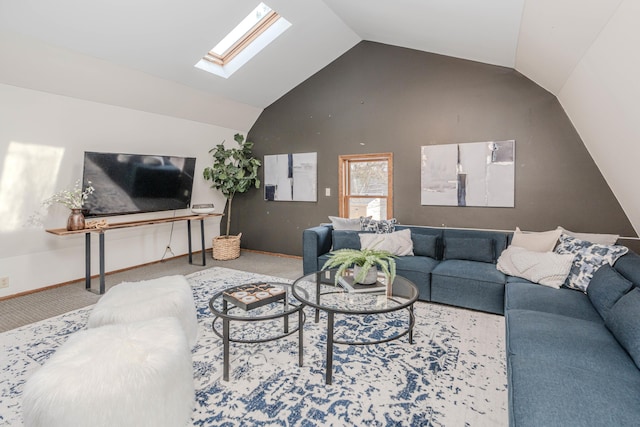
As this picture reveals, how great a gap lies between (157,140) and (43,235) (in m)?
1.88

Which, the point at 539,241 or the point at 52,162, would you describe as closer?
the point at 539,241

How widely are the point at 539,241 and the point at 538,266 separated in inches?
16.9

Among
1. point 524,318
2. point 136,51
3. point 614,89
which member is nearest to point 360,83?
point 136,51

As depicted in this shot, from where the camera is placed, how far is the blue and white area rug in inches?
72.4

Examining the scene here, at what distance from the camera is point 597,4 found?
1.88 meters

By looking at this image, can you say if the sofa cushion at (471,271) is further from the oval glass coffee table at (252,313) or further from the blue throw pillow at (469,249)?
the oval glass coffee table at (252,313)

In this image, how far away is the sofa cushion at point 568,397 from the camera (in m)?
1.25

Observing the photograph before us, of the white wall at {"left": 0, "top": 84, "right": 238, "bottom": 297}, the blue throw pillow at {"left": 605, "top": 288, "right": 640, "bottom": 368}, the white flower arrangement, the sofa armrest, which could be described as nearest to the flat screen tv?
the white flower arrangement

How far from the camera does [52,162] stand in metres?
3.84

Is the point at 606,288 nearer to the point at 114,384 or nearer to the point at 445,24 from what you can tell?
the point at 445,24

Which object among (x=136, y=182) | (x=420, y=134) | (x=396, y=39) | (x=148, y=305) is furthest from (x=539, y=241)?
(x=136, y=182)

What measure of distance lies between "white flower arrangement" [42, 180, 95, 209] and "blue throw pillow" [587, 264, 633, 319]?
4940 millimetres

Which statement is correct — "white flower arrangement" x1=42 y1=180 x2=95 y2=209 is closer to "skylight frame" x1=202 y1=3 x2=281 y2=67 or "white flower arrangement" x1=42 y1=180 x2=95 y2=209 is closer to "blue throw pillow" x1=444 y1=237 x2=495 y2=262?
"skylight frame" x1=202 y1=3 x2=281 y2=67

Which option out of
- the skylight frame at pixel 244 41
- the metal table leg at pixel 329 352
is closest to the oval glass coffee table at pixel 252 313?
the metal table leg at pixel 329 352
